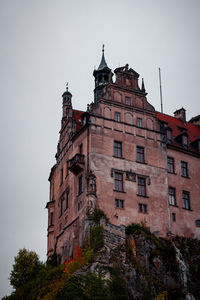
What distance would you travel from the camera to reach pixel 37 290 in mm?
43562

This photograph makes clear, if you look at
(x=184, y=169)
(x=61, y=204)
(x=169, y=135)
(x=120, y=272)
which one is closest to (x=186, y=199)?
(x=184, y=169)

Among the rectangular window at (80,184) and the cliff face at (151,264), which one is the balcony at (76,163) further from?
the cliff face at (151,264)

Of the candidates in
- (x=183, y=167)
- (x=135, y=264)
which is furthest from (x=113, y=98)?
(x=135, y=264)

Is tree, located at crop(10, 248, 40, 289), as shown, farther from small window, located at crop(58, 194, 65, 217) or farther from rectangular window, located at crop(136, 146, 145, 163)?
rectangular window, located at crop(136, 146, 145, 163)

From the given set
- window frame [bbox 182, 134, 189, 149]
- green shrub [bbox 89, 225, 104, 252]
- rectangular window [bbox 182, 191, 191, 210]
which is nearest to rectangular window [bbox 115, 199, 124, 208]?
green shrub [bbox 89, 225, 104, 252]

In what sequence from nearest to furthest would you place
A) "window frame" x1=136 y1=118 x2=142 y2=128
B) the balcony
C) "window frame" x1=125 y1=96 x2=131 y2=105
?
the balcony, "window frame" x1=136 y1=118 x2=142 y2=128, "window frame" x1=125 y1=96 x2=131 y2=105

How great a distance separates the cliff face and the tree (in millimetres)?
9975

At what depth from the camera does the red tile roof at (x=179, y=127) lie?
60.5 meters

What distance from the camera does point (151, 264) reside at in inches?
1800

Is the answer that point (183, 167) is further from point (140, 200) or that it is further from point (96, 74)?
point (96, 74)

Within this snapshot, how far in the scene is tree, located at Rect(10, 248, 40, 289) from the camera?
50188 mm

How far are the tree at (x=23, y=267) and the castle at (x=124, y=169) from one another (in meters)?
2.99

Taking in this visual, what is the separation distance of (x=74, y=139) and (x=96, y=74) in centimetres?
1068

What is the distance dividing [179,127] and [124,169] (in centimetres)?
1312
